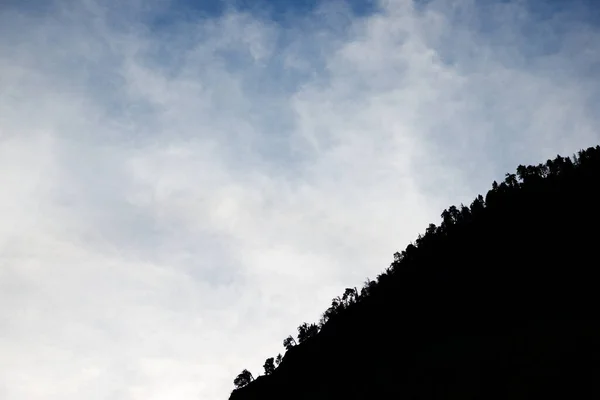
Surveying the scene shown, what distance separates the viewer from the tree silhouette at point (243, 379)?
15338 centimetres

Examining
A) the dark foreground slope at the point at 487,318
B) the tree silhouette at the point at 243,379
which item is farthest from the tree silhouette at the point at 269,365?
the dark foreground slope at the point at 487,318

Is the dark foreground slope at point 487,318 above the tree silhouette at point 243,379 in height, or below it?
below

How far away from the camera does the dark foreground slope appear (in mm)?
56562

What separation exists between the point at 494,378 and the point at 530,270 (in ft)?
109

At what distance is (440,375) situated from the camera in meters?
64.2

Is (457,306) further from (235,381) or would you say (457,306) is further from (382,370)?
(235,381)

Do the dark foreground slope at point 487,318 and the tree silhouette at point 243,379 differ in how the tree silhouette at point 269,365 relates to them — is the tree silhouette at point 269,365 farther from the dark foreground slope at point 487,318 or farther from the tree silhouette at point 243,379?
the dark foreground slope at point 487,318

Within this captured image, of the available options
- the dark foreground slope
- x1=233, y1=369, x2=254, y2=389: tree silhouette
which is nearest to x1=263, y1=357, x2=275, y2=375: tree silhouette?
x1=233, y1=369, x2=254, y2=389: tree silhouette

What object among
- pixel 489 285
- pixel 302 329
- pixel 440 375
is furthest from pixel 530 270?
pixel 302 329

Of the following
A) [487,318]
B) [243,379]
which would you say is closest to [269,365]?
[243,379]

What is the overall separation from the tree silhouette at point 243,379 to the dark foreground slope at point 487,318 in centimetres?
3451

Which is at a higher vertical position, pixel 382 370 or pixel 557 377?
pixel 382 370

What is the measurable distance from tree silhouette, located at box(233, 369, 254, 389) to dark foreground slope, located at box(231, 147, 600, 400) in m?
34.5

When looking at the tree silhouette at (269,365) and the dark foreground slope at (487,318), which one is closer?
the dark foreground slope at (487,318)
